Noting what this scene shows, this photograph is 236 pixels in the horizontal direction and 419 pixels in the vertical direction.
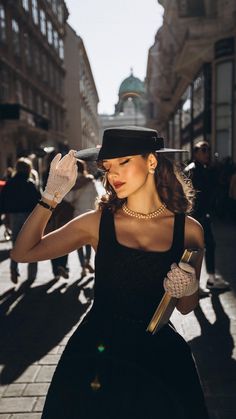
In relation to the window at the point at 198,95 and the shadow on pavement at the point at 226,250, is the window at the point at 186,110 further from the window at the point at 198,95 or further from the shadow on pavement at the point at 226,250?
the shadow on pavement at the point at 226,250

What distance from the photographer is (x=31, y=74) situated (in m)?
29.9

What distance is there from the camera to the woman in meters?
1.59

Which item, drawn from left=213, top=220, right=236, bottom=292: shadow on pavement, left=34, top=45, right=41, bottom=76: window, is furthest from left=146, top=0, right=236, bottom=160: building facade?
left=34, top=45, right=41, bottom=76: window

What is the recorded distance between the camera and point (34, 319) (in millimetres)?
4770

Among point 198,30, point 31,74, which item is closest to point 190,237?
point 198,30

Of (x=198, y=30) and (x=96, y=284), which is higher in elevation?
(x=198, y=30)

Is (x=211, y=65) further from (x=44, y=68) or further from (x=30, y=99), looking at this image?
(x=44, y=68)

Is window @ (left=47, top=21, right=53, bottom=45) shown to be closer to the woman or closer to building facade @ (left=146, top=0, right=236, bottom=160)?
building facade @ (left=146, top=0, right=236, bottom=160)

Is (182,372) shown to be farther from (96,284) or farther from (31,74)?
(31,74)

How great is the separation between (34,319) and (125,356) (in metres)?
3.31

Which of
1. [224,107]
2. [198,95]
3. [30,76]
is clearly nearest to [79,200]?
[224,107]

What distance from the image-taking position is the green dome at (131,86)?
122 m

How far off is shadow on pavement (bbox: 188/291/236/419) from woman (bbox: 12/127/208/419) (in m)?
1.47

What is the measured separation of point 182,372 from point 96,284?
51 cm
